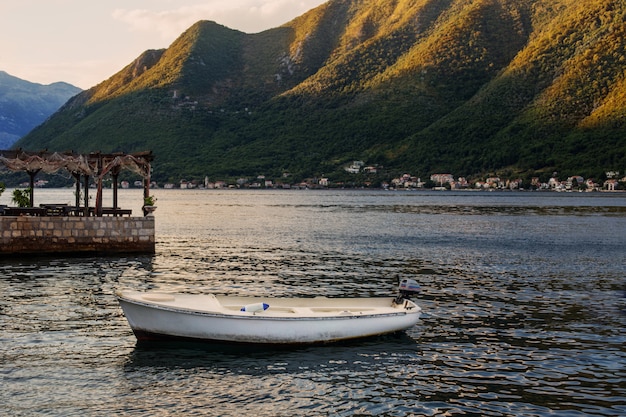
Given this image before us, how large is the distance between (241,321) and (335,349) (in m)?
3.28

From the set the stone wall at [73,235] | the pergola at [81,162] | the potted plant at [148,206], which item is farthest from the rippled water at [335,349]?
the pergola at [81,162]

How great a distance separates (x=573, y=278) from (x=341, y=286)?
14.5 meters

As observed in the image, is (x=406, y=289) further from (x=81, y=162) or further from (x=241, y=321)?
(x=81, y=162)

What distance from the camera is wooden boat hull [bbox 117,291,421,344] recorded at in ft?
66.4

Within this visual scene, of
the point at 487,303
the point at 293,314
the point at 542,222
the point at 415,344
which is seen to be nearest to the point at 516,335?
the point at 415,344

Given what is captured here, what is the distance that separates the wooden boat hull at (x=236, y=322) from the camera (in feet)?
66.4

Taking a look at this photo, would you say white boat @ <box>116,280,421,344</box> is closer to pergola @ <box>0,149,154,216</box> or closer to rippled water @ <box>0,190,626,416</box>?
rippled water @ <box>0,190,626,416</box>

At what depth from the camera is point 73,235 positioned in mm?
41750

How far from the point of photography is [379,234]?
226 feet

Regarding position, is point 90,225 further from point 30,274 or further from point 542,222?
point 542,222

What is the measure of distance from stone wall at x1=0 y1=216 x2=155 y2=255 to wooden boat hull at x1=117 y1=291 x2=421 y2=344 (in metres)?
22.2

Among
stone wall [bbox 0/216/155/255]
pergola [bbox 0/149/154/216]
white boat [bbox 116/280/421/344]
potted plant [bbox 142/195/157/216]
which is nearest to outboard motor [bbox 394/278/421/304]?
white boat [bbox 116/280/421/344]

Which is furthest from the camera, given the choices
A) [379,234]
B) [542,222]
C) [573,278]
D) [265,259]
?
[542,222]

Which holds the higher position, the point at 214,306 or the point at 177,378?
the point at 214,306
